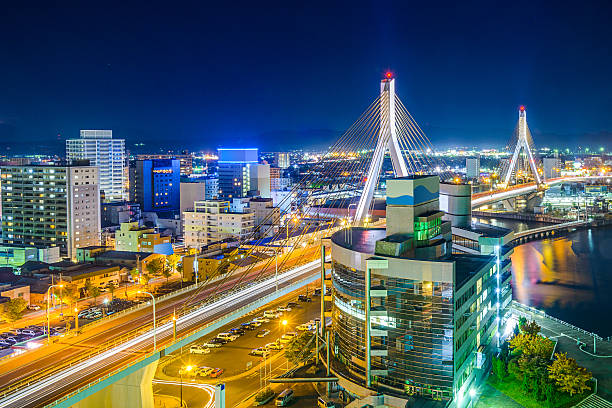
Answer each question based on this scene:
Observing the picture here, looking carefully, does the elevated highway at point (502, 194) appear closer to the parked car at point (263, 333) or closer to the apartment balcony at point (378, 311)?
the parked car at point (263, 333)

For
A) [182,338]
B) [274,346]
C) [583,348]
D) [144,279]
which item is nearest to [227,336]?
[274,346]

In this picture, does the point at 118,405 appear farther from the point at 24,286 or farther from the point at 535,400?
the point at 24,286

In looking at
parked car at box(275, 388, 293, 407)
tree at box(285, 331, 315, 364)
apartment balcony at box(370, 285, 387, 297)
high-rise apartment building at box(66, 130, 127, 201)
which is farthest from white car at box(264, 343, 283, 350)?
high-rise apartment building at box(66, 130, 127, 201)

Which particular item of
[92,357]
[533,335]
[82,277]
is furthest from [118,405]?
[82,277]

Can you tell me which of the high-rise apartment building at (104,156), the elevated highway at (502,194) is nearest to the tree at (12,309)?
the elevated highway at (502,194)

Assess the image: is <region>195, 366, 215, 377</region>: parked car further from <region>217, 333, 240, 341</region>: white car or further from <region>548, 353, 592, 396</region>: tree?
<region>548, 353, 592, 396</region>: tree

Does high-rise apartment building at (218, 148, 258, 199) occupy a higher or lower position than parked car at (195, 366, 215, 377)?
higher
